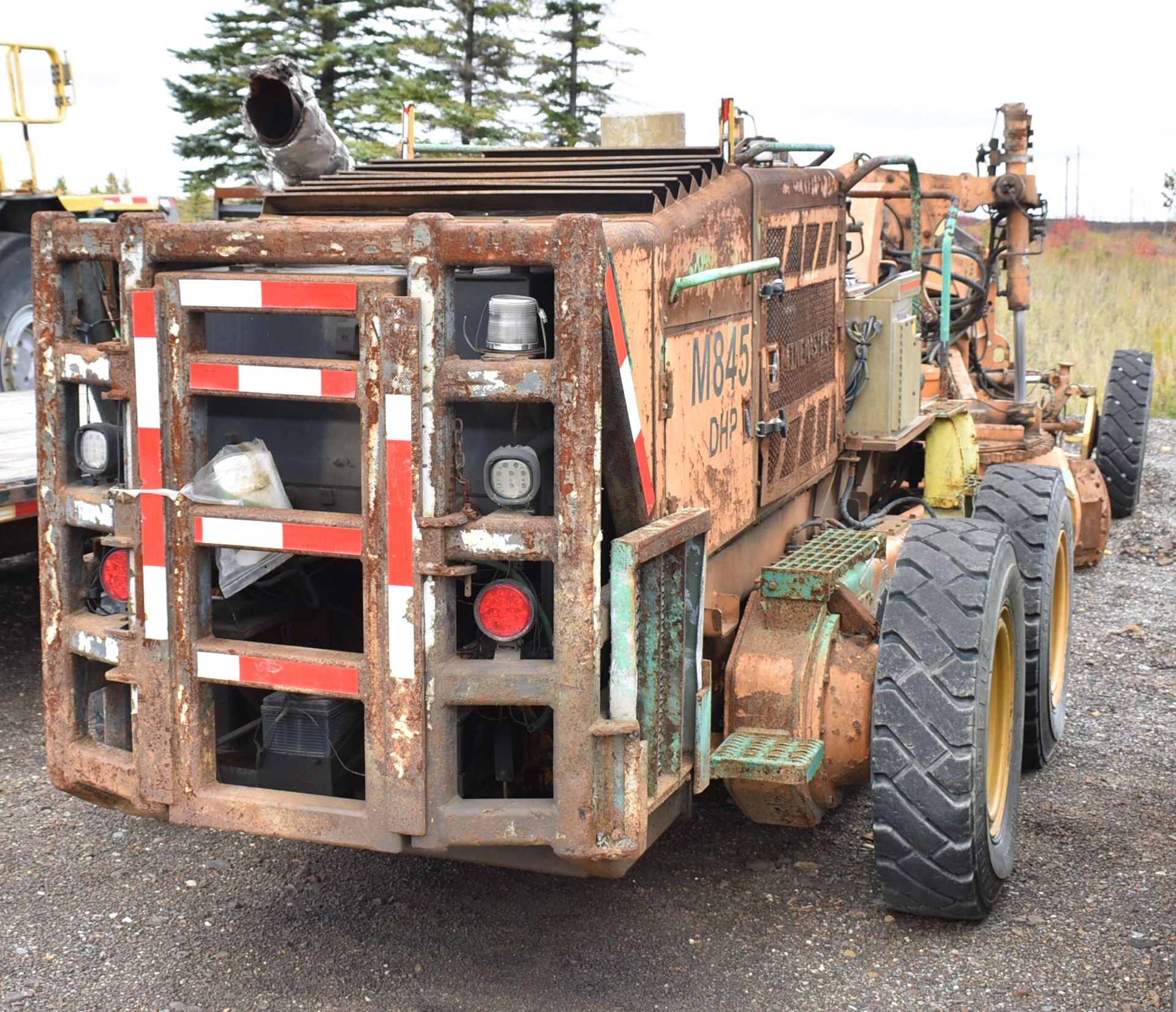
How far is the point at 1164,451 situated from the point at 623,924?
10.6m

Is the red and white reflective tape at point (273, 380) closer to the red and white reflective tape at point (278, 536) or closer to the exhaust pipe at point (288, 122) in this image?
the red and white reflective tape at point (278, 536)

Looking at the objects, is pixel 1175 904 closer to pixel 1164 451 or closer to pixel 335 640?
pixel 335 640

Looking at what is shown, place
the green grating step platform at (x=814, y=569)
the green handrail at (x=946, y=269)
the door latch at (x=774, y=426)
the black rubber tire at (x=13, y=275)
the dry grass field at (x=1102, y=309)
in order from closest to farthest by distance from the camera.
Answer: the green grating step platform at (x=814, y=569)
the door latch at (x=774, y=426)
the green handrail at (x=946, y=269)
the black rubber tire at (x=13, y=275)
the dry grass field at (x=1102, y=309)

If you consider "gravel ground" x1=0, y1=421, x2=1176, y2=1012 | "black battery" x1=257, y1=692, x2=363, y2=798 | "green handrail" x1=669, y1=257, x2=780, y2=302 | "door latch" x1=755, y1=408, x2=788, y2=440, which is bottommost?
"gravel ground" x1=0, y1=421, x2=1176, y2=1012

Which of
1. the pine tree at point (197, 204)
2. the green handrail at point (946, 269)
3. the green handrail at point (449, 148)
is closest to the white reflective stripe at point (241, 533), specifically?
the green handrail at point (449, 148)

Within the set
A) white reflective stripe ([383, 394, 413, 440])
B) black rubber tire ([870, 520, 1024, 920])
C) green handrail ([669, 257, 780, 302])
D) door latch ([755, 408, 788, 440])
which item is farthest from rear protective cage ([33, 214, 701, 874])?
door latch ([755, 408, 788, 440])

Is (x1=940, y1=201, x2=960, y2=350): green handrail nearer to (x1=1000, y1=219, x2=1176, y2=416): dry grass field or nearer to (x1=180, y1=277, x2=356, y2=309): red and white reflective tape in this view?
(x1=180, y1=277, x2=356, y2=309): red and white reflective tape

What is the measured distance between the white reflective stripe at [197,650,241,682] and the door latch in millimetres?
1902

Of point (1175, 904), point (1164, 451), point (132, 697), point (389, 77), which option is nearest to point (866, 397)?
point (1175, 904)

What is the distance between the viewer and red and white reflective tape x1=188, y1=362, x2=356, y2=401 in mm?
3404

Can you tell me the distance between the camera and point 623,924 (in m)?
4.31

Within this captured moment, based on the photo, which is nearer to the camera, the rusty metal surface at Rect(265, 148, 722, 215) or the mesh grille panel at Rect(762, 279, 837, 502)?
the rusty metal surface at Rect(265, 148, 722, 215)

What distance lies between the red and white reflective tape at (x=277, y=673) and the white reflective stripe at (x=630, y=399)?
35.1 inches

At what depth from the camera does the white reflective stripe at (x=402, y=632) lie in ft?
11.1
